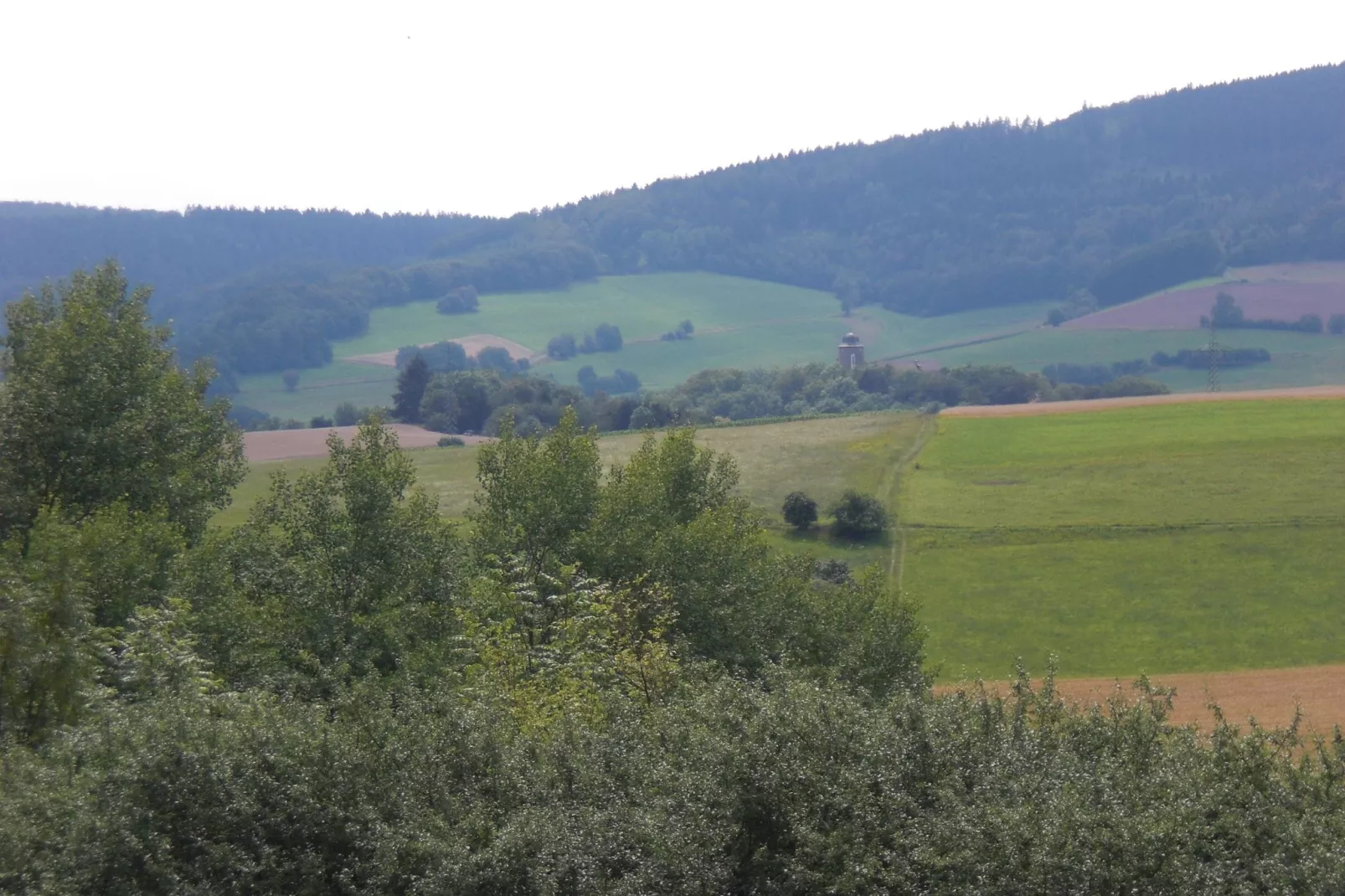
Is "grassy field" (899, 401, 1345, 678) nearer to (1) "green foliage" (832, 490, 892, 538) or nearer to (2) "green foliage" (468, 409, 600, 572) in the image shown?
(1) "green foliage" (832, 490, 892, 538)

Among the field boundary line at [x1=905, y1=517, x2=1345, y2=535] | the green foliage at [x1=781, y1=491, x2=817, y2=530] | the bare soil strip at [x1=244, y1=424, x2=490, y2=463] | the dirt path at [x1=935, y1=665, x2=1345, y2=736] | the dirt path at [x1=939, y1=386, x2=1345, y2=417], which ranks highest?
the dirt path at [x1=939, y1=386, x2=1345, y2=417]

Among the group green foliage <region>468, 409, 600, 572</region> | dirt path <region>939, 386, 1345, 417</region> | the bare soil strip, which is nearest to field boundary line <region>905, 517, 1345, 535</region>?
green foliage <region>468, 409, 600, 572</region>

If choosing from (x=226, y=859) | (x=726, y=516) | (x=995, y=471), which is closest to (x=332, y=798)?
(x=226, y=859)

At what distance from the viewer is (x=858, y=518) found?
73250mm

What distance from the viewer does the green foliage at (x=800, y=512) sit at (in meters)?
75.1

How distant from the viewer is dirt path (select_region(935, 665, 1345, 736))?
4319 cm

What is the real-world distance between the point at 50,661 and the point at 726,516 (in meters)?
23.1

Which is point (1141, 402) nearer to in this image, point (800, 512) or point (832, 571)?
point (800, 512)

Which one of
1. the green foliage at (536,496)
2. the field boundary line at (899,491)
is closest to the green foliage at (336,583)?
the green foliage at (536,496)

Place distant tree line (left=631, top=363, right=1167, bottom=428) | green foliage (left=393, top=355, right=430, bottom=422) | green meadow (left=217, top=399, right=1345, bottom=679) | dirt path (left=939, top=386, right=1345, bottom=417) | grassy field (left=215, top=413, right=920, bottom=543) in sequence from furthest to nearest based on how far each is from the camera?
1. distant tree line (left=631, top=363, right=1167, bottom=428)
2. green foliage (left=393, top=355, right=430, bottom=422)
3. dirt path (left=939, top=386, right=1345, bottom=417)
4. grassy field (left=215, top=413, right=920, bottom=543)
5. green meadow (left=217, top=399, right=1345, bottom=679)

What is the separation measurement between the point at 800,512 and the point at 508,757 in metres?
55.4

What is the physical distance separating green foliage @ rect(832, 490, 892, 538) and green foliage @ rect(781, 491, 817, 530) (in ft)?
5.32

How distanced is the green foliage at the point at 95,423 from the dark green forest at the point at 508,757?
3775 mm

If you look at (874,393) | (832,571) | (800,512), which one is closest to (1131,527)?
(832,571)
